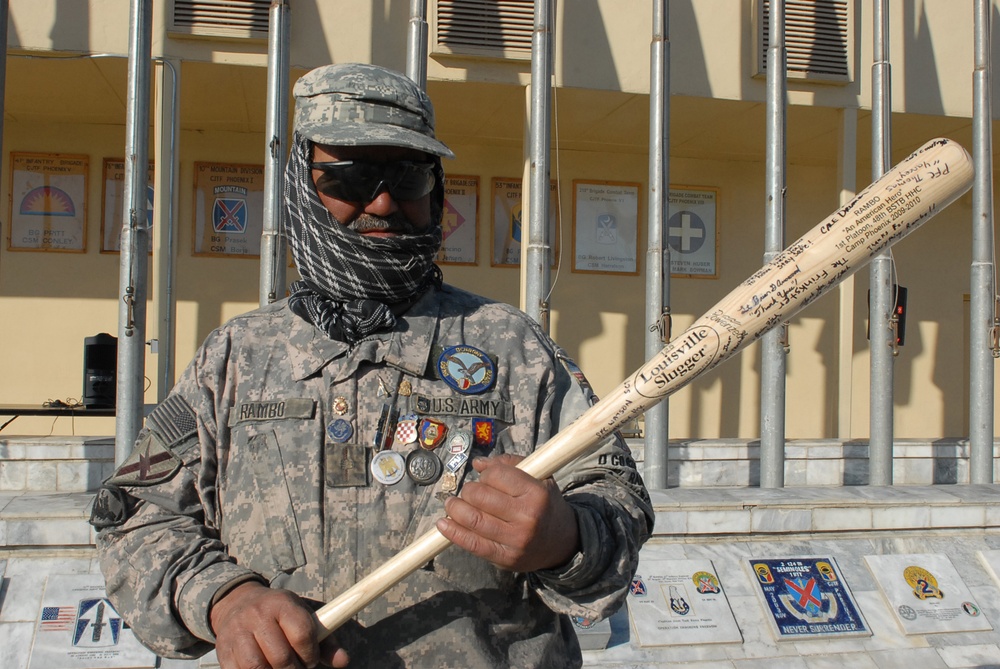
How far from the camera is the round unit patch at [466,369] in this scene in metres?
1.67

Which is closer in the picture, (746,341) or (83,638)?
(746,341)

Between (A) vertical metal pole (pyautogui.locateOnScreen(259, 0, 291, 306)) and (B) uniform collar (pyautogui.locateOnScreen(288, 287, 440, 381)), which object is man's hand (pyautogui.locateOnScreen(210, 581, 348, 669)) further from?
(A) vertical metal pole (pyautogui.locateOnScreen(259, 0, 291, 306))

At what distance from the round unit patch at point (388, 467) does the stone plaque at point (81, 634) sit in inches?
117

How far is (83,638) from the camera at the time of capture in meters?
4.11

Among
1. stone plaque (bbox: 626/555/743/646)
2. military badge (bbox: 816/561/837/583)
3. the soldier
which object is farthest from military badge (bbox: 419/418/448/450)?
military badge (bbox: 816/561/837/583)

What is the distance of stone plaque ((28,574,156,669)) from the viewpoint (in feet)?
13.3

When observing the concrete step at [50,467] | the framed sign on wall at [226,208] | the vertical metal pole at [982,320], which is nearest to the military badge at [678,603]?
the vertical metal pole at [982,320]

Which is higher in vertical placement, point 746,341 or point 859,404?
point 746,341

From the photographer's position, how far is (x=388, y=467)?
5.24ft

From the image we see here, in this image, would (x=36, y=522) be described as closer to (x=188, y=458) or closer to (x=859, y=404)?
(x=188, y=458)

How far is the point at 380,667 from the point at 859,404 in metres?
8.98

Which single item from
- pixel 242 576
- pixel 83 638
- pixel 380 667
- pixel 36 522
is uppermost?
pixel 242 576

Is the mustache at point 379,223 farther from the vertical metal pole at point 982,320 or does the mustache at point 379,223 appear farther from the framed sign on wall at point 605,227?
the framed sign on wall at point 605,227

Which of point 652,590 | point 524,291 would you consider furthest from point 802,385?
point 652,590
